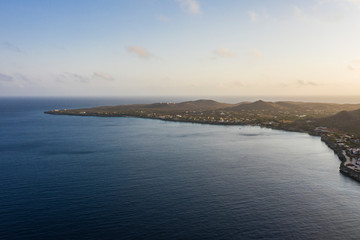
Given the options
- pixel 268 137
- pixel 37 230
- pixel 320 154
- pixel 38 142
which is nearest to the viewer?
pixel 37 230

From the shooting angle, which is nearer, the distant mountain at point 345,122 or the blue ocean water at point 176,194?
the blue ocean water at point 176,194

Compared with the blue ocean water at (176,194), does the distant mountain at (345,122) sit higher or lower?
higher

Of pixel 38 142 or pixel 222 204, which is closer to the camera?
pixel 222 204

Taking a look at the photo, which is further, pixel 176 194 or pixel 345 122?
pixel 345 122

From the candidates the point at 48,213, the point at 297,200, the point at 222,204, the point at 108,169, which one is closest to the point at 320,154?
the point at 297,200

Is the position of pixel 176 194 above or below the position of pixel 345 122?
below

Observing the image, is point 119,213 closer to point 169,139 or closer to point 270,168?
point 270,168

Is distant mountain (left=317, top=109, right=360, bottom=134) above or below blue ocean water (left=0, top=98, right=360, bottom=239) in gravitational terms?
above

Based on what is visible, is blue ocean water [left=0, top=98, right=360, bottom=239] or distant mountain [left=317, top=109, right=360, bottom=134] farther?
distant mountain [left=317, top=109, right=360, bottom=134]
